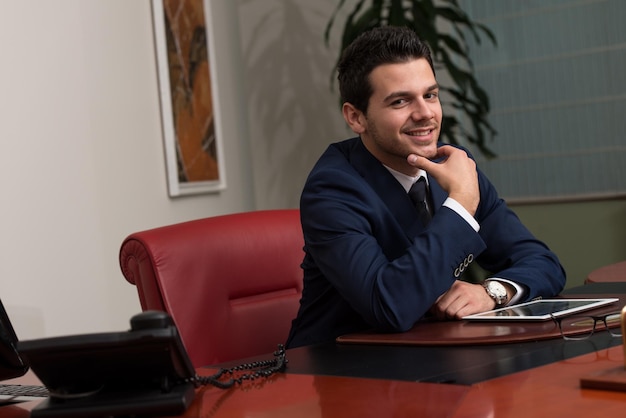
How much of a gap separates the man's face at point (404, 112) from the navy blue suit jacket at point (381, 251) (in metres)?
0.06

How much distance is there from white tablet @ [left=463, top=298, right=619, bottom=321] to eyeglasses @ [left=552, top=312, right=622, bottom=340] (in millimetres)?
57

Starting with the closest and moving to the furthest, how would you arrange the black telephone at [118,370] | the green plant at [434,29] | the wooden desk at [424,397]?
1. the wooden desk at [424,397]
2. the black telephone at [118,370]
3. the green plant at [434,29]

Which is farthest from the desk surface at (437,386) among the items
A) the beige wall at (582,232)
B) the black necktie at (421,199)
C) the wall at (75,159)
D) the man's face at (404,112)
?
the beige wall at (582,232)

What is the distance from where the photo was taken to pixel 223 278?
6.61ft

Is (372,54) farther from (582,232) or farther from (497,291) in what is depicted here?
(582,232)

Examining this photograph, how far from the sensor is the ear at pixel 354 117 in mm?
2146

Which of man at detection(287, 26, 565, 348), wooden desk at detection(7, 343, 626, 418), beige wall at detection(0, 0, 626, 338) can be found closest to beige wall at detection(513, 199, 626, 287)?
beige wall at detection(0, 0, 626, 338)

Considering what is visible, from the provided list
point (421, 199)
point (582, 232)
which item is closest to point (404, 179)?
point (421, 199)

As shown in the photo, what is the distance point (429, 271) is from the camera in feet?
5.78

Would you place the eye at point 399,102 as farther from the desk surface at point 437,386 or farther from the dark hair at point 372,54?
the desk surface at point 437,386

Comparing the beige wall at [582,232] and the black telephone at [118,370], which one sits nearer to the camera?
the black telephone at [118,370]

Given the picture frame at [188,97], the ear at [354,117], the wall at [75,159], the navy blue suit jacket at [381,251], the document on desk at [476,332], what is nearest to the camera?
the document on desk at [476,332]

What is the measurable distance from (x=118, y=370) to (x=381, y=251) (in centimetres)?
83

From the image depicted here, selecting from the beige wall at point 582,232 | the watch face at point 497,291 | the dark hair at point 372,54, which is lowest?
the beige wall at point 582,232
